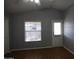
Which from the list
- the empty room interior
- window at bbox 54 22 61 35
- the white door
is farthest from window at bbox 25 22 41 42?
window at bbox 54 22 61 35

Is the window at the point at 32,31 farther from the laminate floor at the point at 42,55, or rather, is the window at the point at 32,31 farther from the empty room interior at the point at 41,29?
the laminate floor at the point at 42,55

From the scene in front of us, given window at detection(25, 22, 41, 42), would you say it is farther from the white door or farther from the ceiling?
the ceiling

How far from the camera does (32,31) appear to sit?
6.28 m

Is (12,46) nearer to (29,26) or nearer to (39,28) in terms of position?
(29,26)

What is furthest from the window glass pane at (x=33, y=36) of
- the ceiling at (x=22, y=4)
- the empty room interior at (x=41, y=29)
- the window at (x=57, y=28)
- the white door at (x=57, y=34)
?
the ceiling at (x=22, y=4)

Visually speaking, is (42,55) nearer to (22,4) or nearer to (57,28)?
(57,28)

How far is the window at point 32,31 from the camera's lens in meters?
6.16

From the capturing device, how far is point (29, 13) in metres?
6.14

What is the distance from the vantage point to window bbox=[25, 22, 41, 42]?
616 centimetres
